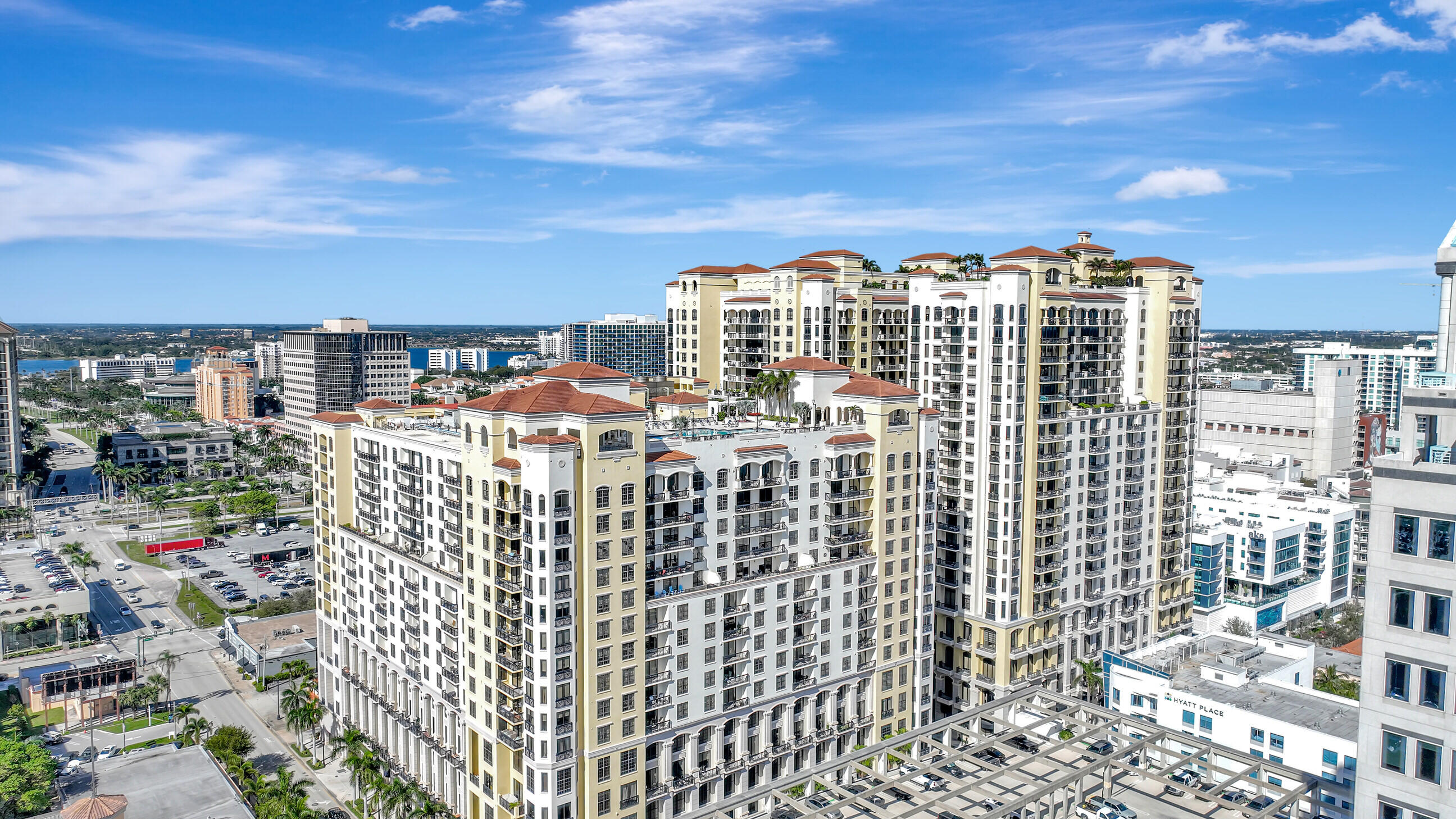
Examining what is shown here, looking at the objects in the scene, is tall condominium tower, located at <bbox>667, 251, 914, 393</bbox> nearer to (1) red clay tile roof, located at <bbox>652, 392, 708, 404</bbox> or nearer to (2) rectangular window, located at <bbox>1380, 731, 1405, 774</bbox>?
(1) red clay tile roof, located at <bbox>652, 392, 708, 404</bbox>

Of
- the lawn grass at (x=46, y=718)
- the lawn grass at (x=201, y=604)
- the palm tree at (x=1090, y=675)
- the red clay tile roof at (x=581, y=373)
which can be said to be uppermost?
the red clay tile roof at (x=581, y=373)

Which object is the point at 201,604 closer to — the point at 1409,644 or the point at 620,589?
the point at 620,589

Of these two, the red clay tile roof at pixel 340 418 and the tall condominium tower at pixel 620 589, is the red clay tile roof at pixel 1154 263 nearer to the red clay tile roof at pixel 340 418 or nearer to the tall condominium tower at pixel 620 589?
the tall condominium tower at pixel 620 589

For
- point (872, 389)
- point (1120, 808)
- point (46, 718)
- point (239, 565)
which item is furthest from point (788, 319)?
point (239, 565)

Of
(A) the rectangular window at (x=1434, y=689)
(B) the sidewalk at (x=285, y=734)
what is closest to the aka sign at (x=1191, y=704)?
(A) the rectangular window at (x=1434, y=689)

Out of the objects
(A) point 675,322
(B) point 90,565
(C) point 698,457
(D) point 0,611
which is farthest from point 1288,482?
(B) point 90,565

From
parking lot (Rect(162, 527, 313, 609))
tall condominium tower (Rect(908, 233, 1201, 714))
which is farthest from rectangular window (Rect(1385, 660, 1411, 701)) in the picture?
parking lot (Rect(162, 527, 313, 609))
